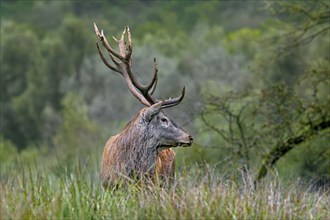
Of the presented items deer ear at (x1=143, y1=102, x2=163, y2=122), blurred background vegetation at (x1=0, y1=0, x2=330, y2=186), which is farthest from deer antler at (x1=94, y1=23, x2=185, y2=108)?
deer ear at (x1=143, y1=102, x2=163, y2=122)

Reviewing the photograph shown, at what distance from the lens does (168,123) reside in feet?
40.1

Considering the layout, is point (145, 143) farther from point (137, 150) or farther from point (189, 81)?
point (189, 81)

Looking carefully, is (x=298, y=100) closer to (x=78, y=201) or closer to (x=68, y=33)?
(x=78, y=201)

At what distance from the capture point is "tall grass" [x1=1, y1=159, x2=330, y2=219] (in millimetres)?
9281

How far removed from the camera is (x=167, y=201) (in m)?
9.44

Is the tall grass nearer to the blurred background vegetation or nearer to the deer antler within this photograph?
the blurred background vegetation

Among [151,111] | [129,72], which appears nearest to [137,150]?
[151,111]

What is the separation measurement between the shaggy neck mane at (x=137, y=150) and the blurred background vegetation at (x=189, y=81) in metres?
0.41

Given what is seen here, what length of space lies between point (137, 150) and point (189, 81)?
46523 mm

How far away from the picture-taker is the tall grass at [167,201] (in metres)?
9.28

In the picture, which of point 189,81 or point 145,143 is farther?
point 189,81

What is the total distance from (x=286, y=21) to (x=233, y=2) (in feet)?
210

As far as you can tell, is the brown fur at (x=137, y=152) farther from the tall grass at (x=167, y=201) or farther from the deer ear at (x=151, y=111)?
the tall grass at (x=167, y=201)

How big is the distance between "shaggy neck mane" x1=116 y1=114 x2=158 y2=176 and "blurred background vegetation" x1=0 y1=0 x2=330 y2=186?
Result: 41 cm
